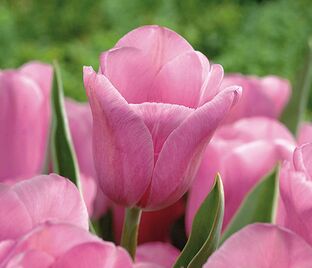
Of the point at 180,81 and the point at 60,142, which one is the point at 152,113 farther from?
the point at 60,142

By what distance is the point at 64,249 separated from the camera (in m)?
0.39

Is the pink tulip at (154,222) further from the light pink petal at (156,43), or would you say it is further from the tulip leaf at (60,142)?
the light pink petal at (156,43)

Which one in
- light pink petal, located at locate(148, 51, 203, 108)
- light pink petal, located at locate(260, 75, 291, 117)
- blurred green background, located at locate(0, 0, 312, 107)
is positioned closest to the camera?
light pink petal, located at locate(148, 51, 203, 108)

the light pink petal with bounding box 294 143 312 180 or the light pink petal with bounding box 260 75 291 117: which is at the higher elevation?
the light pink petal with bounding box 294 143 312 180

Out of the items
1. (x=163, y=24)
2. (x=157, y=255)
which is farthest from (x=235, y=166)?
(x=163, y=24)

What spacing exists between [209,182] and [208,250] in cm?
14

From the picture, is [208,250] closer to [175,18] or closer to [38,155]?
[38,155]

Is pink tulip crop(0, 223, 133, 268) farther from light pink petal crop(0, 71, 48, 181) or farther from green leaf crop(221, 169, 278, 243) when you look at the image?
light pink petal crop(0, 71, 48, 181)

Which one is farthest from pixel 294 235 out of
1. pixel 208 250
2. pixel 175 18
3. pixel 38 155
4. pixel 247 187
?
pixel 175 18

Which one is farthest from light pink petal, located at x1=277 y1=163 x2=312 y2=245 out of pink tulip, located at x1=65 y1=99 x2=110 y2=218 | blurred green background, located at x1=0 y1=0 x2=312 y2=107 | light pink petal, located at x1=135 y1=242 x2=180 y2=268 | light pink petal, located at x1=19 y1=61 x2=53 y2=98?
blurred green background, located at x1=0 y1=0 x2=312 y2=107

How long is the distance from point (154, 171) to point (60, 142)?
16cm

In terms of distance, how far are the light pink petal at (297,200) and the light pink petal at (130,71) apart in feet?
0.29

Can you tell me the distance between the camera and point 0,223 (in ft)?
1.35

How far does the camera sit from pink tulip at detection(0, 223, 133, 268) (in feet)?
1.26
